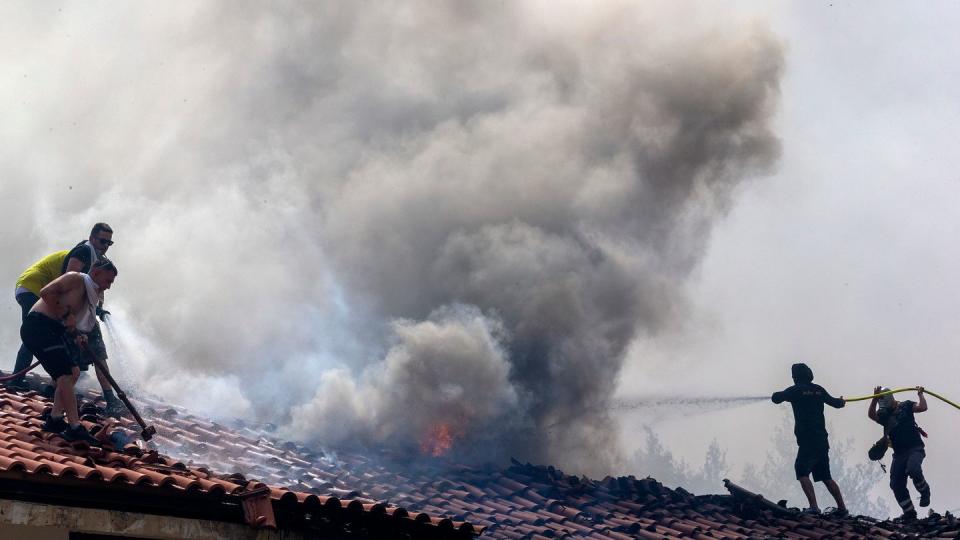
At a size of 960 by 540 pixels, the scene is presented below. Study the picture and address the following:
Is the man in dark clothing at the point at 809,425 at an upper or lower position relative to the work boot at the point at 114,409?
upper

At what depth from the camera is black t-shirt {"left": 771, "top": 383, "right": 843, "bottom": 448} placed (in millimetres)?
16000

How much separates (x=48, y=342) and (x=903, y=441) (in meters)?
12.7

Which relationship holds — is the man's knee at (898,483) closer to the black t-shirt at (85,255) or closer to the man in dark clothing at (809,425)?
the man in dark clothing at (809,425)

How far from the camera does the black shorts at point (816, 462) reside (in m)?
15.9

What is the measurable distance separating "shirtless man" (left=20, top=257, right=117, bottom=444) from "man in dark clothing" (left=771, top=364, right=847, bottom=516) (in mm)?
10209

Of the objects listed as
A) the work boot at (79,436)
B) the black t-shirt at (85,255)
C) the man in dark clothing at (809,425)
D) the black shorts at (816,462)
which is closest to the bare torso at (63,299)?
the work boot at (79,436)

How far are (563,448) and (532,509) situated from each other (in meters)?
5.30

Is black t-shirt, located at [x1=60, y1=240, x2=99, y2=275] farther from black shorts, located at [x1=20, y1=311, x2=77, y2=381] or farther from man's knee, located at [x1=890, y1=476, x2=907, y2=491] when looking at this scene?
man's knee, located at [x1=890, y1=476, x2=907, y2=491]

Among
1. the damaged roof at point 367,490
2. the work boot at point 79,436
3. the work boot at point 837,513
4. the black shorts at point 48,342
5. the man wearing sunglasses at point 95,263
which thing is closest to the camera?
the damaged roof at point 367,490

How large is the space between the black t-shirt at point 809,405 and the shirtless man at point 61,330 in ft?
33.5

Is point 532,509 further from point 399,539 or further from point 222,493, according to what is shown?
point 222,493

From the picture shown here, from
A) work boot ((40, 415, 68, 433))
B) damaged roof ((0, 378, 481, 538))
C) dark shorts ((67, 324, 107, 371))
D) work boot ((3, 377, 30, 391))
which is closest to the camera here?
damaged roof ((0, 378, 481, 538))

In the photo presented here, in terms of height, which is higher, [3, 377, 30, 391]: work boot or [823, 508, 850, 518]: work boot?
[3, 377, 30, 391]: work boot

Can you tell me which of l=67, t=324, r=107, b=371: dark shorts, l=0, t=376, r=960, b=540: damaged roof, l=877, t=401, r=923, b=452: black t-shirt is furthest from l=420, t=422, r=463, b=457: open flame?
l=877, t=401, r=923, b=452: black t-shirt
